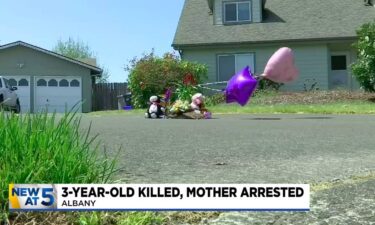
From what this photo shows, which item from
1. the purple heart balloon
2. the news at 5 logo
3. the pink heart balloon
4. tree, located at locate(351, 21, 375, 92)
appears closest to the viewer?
the news at 5 logo

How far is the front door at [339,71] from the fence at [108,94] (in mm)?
12621

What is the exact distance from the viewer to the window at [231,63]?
27922mm

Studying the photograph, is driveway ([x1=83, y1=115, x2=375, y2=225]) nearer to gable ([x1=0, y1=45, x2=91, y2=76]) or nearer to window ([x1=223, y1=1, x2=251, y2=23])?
window ([x1=223, y1=1, x2=251, y2=23])

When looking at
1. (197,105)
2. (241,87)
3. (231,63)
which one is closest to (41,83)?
(231,63)

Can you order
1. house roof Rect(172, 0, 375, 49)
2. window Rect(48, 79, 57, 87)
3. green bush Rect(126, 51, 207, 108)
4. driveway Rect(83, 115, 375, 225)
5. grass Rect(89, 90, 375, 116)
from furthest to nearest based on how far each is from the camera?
window Rect(48, 79, 57, 87) → house roof Rect(172, 0, 375, 49) → green bush Rect(126, 51, 207, 108) → grass Rect(89, 90, 375, 116) → driveway Rect(83, 115, 375, 225)

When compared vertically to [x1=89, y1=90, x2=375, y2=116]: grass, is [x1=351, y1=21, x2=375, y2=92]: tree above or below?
above

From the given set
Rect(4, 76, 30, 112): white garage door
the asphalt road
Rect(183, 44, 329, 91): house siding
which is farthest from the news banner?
Rect(4, 76, 30, 112): white garage door

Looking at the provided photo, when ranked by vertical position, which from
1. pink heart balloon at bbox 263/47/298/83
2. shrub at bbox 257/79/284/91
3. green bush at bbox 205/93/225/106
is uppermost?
shrub at bbox 257/79/284/91

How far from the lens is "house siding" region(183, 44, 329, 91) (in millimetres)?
27359

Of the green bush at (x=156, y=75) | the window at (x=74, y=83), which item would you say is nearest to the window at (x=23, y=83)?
the window at (x=74, y=83)

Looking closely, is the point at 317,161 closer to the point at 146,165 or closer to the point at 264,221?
the point at 146,165

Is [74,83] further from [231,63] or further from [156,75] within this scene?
[231,63]

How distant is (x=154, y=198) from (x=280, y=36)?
2543 cm

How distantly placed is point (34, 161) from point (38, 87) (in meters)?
30.2
